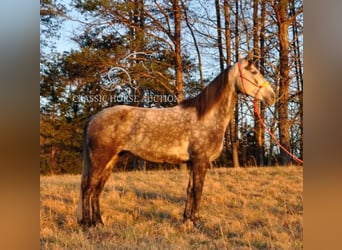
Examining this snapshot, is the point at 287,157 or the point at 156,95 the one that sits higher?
the point at 156,95

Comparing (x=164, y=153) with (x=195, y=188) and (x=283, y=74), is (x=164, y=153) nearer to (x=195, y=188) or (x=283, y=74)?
(x=195, y=188)

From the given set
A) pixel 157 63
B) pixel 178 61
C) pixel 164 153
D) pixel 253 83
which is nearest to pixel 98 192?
pixel 164 153

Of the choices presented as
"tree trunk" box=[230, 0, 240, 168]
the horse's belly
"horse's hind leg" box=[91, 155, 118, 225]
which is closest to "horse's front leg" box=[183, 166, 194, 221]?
the horse's belly

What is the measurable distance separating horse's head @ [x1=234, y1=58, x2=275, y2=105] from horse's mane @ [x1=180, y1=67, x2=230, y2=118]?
12 centimetres

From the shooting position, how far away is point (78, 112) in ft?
11.9

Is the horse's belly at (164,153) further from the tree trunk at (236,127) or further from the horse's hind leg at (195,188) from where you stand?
the tree trunk at (236,127)

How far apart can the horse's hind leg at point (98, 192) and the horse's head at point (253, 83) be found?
4.29ft

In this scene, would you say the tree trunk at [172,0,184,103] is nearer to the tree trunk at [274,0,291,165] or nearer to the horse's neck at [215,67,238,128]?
the horse's neck at [215,67,238,128]

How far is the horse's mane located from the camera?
11.9ft

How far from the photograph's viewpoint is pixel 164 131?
3629mm

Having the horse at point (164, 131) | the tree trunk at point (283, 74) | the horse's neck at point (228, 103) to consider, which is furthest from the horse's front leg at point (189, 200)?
the tree trunk at point (283, 74)
